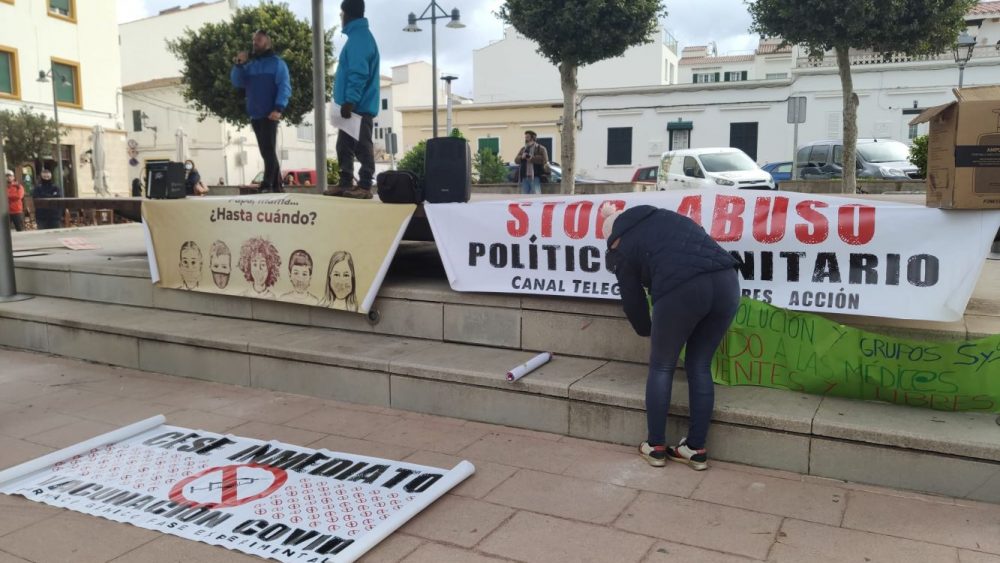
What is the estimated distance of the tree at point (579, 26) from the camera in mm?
16500

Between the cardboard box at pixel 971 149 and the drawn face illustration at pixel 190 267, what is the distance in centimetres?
594

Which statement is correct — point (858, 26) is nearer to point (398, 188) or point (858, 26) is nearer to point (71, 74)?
point (398, 188)

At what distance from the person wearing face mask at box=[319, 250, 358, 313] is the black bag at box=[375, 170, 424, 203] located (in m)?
0.58

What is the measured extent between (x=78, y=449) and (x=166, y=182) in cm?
426

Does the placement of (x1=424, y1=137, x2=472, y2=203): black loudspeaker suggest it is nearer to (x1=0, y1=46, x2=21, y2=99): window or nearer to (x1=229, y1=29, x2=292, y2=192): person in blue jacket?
(x1=229, y1=29, x2=292, y2=192): person in blue jacket

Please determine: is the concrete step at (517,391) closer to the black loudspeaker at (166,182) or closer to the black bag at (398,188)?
the black bag at (398,188)

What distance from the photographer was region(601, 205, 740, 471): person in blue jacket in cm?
371

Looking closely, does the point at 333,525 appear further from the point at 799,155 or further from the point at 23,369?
the point at 799,155

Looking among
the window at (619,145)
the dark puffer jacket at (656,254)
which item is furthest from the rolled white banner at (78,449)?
the window at (619,145)

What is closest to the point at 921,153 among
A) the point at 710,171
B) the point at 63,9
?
the point at 710,171

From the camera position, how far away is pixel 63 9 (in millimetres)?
29891

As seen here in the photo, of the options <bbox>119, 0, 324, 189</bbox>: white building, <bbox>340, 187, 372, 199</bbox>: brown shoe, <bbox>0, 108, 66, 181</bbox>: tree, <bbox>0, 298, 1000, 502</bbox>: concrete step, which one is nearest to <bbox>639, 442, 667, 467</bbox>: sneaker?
<bbox>0, 298, 1000, 502</bbox>: concrete step

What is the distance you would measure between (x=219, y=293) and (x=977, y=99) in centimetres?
594

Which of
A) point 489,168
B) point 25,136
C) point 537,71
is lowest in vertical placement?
point 489,168
